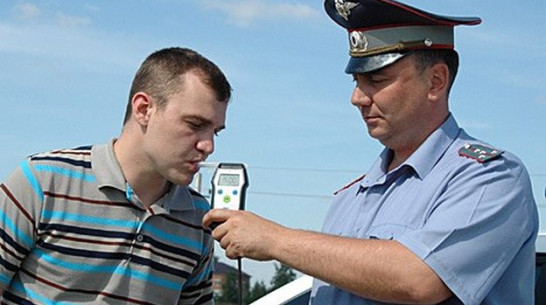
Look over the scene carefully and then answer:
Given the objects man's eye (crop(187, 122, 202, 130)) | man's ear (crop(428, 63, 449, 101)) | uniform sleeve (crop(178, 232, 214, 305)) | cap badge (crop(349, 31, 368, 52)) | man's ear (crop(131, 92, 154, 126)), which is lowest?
uniform sleeve (crop(178, 232, 214, 305))

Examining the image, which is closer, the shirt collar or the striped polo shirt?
the shirt collar

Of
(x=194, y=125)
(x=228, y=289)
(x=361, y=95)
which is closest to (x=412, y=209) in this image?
(x=361, y=95)

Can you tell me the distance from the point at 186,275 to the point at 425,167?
0.99 meters

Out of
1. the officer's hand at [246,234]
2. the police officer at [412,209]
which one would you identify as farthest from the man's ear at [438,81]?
the officer's hand at [246,234]

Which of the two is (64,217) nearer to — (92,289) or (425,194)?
(92,289)

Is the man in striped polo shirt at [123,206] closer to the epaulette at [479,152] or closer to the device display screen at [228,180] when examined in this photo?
the device display screen at [228,180]

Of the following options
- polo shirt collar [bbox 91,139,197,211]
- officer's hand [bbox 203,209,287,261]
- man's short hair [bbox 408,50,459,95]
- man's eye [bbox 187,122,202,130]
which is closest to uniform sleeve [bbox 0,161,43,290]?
polo shirt collar [bbox 91,139,197,211]

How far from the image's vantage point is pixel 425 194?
3.53 m

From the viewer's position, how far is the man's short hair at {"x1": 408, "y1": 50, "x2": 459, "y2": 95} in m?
3.72

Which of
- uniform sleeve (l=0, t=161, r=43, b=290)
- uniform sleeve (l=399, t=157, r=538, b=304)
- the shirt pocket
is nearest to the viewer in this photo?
uniform sleeve (l=399, t=157, r=538, b=304)

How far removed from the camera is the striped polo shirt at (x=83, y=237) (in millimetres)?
3836

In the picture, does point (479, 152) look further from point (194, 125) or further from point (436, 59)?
point (194, 125)

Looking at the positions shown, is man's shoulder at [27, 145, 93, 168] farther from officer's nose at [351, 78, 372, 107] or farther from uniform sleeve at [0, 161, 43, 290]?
officer's nose at [351, 78, 372, 107]

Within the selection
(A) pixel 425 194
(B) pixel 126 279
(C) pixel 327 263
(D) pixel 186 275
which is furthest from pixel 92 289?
(A) pixel 425 194
